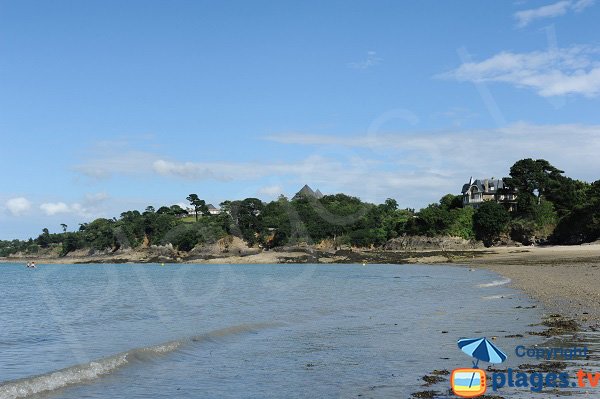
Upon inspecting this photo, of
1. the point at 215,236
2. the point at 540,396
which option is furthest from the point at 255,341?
the point at 215,236

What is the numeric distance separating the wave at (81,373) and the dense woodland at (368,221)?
79400 millimetres

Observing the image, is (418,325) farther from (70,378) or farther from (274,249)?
(274,249)

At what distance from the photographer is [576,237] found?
285 feet

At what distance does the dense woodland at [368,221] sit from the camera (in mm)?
95750

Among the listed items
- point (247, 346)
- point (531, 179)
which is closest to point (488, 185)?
point (531, 179)

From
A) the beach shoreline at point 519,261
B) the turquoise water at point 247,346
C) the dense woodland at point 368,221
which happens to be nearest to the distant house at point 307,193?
the dense woodland at point 368,221

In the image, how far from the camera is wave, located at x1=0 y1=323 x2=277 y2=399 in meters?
11.4

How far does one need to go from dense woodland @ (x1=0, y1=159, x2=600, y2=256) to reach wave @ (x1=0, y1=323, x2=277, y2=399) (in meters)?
79.4

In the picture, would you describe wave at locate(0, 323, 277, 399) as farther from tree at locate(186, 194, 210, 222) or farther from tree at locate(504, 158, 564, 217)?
tree at locate(186, 194, 210, 222)

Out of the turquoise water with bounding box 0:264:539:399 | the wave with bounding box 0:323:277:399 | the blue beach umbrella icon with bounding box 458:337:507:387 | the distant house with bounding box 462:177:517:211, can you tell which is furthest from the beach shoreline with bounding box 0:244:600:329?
the distant house with bounding box 462:177:517:211

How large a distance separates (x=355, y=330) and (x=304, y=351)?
13.4 feet

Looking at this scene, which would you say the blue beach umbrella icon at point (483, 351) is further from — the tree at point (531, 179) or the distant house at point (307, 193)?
the distant house at point (307, 193)

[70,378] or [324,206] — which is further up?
[324,206]

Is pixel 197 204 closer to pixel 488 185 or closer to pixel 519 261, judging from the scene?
pixel 488 185
